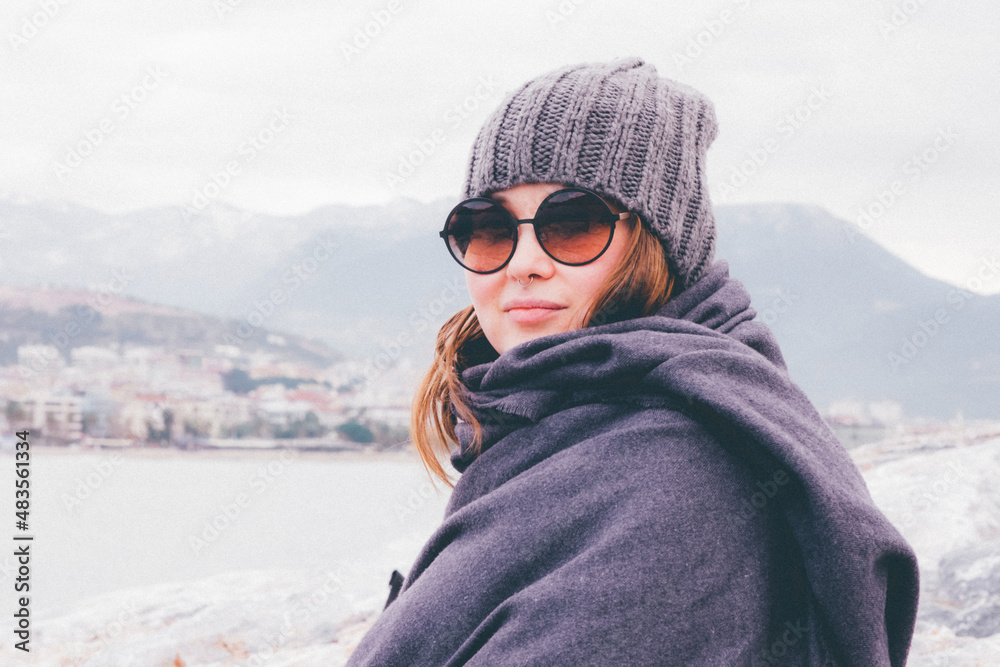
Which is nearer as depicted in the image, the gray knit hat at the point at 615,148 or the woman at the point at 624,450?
the woman at the point at 624,450

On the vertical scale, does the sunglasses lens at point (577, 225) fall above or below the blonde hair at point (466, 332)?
above

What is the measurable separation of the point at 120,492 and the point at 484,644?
2106cm

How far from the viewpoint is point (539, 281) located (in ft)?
3.92

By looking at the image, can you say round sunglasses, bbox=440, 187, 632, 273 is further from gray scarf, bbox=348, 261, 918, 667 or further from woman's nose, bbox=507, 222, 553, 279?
gray scarf, bbox=348, 261, 918, 667

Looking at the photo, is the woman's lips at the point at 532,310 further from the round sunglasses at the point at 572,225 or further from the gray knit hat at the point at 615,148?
the gray knit hat at the point at 615,148

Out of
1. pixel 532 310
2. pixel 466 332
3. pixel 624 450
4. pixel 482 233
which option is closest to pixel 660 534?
pixel 624 450

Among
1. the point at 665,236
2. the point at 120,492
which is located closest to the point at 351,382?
the point at 120,492

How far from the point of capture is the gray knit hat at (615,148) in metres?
1.16

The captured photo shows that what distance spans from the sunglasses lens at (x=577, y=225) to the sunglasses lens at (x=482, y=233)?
0.07 meters

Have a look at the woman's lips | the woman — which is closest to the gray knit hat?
the woman

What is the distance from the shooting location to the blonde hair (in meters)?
1.16

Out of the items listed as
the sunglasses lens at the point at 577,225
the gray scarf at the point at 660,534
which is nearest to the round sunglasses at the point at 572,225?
the sunglasses lens at the point at 577,225

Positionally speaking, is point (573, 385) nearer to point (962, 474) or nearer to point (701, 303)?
point (701, 303)

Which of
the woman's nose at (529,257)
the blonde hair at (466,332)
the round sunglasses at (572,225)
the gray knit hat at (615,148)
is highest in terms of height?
the gray knit hat at (615,148)
